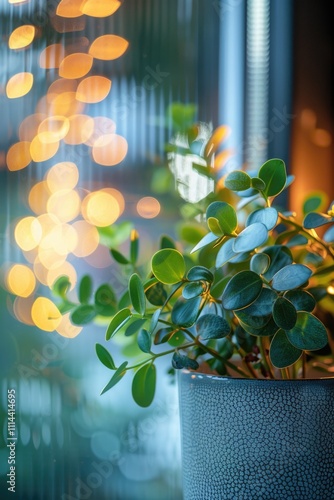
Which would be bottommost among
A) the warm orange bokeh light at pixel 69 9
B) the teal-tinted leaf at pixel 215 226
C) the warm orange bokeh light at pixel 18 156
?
the teal-tinted leaf at pixel 215 226

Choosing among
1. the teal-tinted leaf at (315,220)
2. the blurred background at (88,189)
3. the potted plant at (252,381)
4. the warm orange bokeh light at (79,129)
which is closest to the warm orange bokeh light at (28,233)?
the blurred background at (88,189)

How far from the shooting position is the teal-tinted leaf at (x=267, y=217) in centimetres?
53

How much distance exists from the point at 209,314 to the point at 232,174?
A: 126mm

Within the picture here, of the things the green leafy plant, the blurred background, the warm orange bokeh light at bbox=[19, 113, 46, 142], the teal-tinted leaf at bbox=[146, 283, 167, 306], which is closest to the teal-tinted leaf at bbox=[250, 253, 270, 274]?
the green leafy plant

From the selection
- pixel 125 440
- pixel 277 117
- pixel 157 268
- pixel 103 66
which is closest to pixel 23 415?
pixel 125 440

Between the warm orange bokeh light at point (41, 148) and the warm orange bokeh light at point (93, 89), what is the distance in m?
0.07

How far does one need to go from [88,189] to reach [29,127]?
103 millimetres

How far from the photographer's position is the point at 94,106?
31.3 inches

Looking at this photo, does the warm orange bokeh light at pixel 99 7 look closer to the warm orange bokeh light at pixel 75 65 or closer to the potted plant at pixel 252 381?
the warm orange bokeh light at pixel 75 65

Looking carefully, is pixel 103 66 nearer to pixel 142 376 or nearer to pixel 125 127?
pixel 125 127

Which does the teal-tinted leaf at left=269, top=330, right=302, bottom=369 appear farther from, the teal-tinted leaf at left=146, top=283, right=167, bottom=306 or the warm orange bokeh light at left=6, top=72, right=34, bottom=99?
the warm orange bokeh light at left=6, top=72, right=34, bottom=99

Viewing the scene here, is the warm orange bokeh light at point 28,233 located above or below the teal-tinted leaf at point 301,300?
above

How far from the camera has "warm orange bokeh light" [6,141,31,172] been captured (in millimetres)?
733

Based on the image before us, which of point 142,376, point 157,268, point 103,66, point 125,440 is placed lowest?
point 125,440
